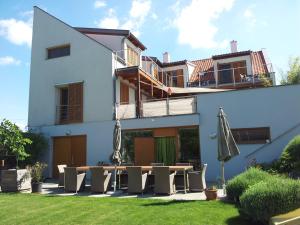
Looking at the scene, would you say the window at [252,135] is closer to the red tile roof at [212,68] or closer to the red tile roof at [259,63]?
the red tile roof at [212,68]

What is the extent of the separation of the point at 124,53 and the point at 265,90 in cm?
1053

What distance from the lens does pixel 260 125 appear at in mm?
15102

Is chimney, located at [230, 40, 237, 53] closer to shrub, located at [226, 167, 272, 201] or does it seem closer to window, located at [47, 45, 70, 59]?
window, located at [47, 45, 70, 59]

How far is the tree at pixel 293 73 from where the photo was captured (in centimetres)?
2564

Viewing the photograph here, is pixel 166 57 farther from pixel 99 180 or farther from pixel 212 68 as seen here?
pixel 99 180

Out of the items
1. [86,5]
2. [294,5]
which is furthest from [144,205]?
[294,5]

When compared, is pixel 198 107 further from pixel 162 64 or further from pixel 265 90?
pixel 162 64

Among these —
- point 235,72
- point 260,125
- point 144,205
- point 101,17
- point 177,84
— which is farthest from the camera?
point 177,84

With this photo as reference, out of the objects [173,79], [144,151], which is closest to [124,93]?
[144,151]

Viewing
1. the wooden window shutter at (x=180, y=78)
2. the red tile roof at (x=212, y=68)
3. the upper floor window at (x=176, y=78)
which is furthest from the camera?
the upper floor window at (x=176, y=78)

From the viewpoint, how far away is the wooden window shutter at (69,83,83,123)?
778 inches

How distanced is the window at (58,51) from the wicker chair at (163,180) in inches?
515

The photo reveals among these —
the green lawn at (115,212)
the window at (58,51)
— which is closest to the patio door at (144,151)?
the green lawn at (115,212)

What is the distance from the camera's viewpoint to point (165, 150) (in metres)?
16.9
